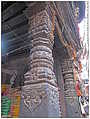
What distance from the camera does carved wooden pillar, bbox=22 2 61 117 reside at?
294cm

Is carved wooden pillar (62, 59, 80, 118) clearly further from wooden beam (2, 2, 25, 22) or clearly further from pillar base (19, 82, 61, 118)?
wooden beam (2, 2, 25, 22)

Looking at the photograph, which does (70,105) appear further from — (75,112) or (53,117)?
(53,117)

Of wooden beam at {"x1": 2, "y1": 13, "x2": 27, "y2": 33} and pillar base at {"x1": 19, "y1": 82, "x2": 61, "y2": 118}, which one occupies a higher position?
wooden beam at {"x1": 2, "y1": 13, "x2": 27, "y2": 33}

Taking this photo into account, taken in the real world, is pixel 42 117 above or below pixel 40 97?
below

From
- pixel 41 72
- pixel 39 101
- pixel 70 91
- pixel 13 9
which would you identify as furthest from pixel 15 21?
pixel 70 91

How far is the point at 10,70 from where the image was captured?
723 cm

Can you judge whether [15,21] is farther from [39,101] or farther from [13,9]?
[39,101]

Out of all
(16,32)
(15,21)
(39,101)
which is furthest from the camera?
(16,32)

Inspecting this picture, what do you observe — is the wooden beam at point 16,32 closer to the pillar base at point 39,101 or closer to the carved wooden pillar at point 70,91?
the carved wooden pillar at point 70,91

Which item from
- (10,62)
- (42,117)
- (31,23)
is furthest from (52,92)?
(10,62)

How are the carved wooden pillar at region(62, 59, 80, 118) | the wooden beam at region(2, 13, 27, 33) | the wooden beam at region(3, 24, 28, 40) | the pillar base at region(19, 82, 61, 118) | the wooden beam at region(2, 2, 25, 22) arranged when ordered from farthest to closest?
the carved wooden pillar at region(62, 59, 80, 118) → the wooden beam at region(3, 24, 28, 40) → the wooden beam at region(2, 13, 27, 33) → the wooden beam at region(2, 2, 25, 22) → the pillar base at region(19, 82, 61, 118)

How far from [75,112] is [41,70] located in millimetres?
2795

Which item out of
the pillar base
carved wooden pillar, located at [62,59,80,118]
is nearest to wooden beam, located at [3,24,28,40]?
carved wooden pillar, located at [62,59,80,118]

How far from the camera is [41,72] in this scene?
3162 millimetres
